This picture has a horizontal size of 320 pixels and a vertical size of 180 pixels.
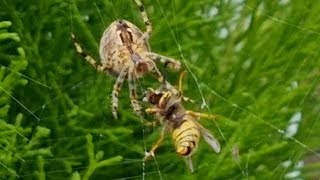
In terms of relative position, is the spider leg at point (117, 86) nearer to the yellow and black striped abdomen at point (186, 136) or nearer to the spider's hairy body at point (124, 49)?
the spider's hairy body at point (124, 49)

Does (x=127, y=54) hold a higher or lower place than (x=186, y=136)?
higher

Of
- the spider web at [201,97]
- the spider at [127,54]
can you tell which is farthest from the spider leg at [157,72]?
the spider web at [201,97]

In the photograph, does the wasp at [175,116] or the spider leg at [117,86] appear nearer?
the wasp at [175,116]

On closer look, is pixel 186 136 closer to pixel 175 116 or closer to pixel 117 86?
pixel 175 116

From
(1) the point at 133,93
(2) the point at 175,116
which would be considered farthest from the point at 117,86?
(2) the point at 175,116

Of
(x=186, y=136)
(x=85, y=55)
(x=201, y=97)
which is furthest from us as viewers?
(x=201, y=97)

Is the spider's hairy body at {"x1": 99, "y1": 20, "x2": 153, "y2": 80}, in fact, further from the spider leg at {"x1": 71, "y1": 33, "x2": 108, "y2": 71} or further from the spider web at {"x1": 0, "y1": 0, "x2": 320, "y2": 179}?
the spider web at {"x1": 0, "y1": 0, "x2": 320, "y2": 179}
